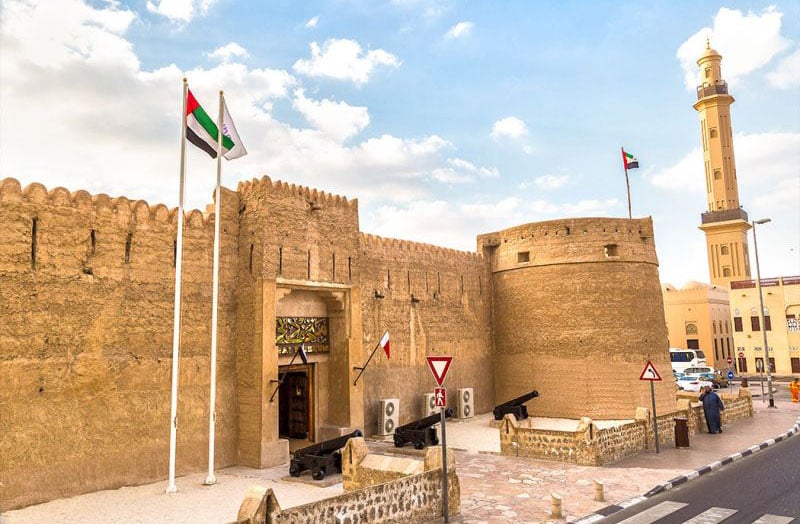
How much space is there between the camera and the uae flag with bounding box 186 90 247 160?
12.8 m

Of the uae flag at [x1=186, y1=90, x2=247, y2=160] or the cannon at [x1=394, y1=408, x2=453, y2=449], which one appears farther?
the cannon at [x1=394, y1=408, x2=453, y2=449]

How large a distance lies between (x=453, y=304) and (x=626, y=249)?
7654 mm

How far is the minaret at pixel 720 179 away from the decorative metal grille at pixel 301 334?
49485mm

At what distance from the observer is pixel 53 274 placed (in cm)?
1175

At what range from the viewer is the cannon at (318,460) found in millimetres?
12758

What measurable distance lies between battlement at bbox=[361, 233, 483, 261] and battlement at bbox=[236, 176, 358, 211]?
8.67 ft

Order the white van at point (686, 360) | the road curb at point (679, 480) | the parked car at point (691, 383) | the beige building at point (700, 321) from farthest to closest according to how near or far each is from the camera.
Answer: the beige building at point (700, 321) → the white van at point (686, 360) → the parked car at point (691, 383) → the road curb at point (679, 480)

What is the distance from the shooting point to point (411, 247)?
21594mm

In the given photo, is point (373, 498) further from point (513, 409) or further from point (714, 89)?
point (714, 89)

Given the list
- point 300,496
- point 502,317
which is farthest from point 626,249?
point 300,496

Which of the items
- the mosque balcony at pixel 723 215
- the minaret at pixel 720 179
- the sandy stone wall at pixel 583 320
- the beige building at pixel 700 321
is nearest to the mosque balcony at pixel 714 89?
the minaret at pixel 720 179

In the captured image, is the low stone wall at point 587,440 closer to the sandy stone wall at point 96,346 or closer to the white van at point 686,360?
the sandy stone wall at point 96,346

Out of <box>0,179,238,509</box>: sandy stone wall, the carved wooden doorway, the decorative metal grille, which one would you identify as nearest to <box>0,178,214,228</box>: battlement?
<box>0,179,238,509</box>: sandy stone wall

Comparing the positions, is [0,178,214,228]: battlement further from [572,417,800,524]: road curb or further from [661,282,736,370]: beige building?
[661,282,736,370]: beige building
